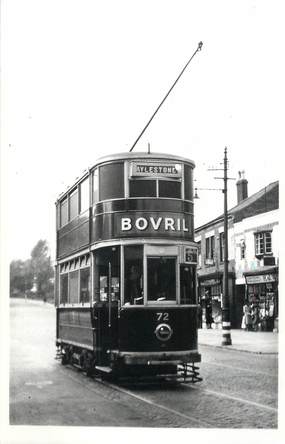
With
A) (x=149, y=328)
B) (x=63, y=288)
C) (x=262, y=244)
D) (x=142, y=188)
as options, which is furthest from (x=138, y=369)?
(x=262, y=244)

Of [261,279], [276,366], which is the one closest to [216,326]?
[261,279]

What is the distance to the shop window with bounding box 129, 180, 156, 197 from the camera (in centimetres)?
1117

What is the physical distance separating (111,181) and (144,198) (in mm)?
711

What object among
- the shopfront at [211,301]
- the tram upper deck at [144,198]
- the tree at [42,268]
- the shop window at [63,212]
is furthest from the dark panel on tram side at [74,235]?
the shopfront at [211,301]

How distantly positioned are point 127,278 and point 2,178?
2683mm

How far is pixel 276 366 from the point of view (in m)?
8.94

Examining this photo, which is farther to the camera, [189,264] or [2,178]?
[189,264]

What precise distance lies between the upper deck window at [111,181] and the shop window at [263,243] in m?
10.1

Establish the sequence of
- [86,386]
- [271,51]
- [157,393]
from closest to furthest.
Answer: [271,51]
[157,393]
[86,386]

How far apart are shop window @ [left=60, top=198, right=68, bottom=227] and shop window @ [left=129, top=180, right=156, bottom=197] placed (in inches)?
134

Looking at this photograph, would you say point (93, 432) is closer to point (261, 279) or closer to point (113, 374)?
point (113, 374)

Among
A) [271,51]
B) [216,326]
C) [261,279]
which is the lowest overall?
[216,326]

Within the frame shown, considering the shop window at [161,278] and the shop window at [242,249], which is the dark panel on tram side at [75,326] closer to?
the shop window at [161,278]

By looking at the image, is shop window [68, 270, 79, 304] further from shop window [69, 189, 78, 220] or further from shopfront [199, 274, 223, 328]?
shopfront [199, 274, 223, 328]
